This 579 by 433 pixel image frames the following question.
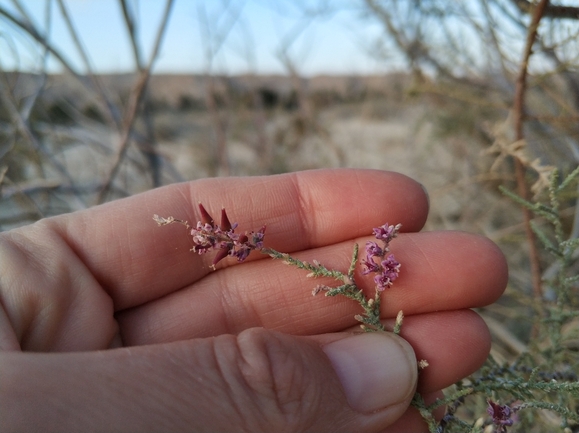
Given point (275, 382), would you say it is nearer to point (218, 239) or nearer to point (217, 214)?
point (218, 239)

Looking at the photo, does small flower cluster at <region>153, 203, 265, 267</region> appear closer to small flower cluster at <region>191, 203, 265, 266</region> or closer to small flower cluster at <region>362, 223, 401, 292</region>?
small flower cluster at <region>191, 203, 265, 266</region>

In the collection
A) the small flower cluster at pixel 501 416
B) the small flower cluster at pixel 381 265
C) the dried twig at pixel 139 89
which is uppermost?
the dried twig at pixel 139 89

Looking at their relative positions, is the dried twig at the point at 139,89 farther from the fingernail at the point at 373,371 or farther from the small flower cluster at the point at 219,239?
the fingernail at the point at 373,371

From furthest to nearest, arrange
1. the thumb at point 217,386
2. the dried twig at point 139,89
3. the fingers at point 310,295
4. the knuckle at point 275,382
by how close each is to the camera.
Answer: the dried twig at point 139,89 < the fingers at point 310,295 < the knuckle at point 275,382 < the thumb at point 217,386

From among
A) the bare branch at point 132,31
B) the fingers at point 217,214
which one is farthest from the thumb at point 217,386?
the bare branch at point 132,31

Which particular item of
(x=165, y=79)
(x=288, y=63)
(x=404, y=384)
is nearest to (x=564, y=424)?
(x=404, y=384)

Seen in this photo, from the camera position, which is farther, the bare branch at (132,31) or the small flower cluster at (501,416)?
the bare branch at (132,31)

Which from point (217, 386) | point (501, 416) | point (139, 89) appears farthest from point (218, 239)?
point (139, 89)

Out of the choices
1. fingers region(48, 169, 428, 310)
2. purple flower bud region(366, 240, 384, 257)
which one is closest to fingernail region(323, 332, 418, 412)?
purple flower bud region(366, 240, 384, 257)
